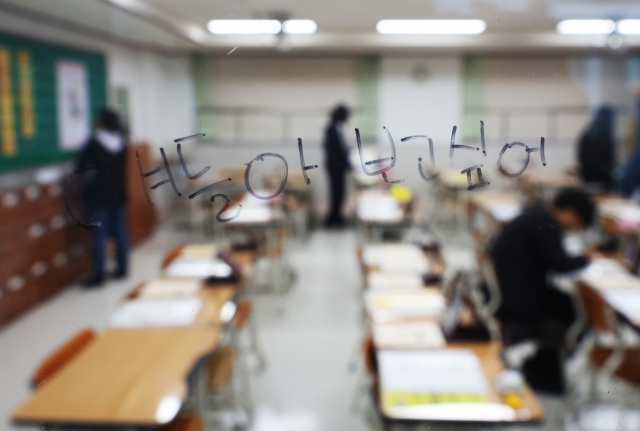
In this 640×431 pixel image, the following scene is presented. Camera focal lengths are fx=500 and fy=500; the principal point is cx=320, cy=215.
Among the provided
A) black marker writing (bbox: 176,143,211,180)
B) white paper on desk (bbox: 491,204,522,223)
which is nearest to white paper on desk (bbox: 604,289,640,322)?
white paper on desk (bbox: 491,204,522,223)

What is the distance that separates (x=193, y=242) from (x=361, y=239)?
11.0ft

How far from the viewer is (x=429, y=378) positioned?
1.58 metres

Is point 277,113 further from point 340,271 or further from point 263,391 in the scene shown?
point 340,271

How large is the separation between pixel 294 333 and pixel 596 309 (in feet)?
6.65

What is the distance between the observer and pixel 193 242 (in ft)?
4.58

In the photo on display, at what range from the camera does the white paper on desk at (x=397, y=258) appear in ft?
9.37

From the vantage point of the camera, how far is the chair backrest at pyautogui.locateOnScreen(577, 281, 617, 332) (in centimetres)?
227

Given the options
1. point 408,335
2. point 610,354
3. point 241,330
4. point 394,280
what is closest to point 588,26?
point 408,335

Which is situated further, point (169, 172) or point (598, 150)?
point (598, 150)

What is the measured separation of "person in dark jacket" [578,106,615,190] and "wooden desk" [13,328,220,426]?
A: 4.12ft

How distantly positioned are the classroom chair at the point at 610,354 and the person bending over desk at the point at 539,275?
184 millimetres

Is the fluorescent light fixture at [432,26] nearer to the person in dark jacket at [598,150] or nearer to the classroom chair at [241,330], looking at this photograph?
the person in dark jacket at [598,150]

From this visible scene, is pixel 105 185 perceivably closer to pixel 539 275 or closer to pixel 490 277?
pixel 539 275

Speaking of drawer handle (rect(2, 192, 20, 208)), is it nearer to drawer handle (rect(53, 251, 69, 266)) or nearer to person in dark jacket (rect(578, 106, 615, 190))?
drawer handle (rect(53, 251, 69, 266))
